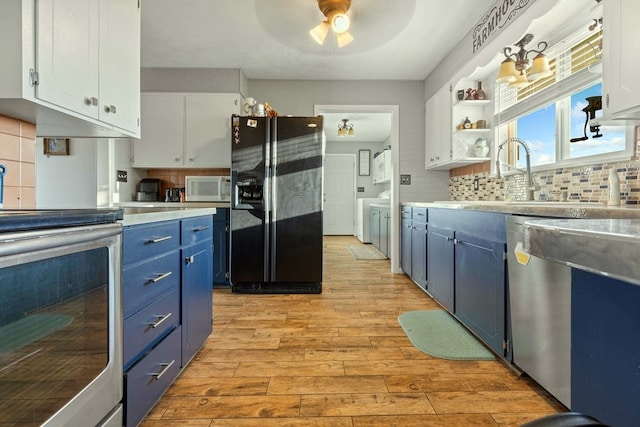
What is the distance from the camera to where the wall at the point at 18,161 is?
4.59 feet

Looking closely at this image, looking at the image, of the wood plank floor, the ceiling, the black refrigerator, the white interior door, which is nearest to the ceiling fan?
the ceiling

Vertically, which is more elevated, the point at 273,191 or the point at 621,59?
the point at 621,59

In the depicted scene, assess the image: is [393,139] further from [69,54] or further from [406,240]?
[69,54]

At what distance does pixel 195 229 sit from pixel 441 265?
1.91 meters

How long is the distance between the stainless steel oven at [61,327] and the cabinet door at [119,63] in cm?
85

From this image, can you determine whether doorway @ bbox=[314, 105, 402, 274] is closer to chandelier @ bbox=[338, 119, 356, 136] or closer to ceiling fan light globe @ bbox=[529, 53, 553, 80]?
ceiling fan light globe @ bbox=[529, 53, 553, 80]

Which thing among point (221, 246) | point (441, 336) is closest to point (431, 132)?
point (441, 336)

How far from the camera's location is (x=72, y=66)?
4.37 ft

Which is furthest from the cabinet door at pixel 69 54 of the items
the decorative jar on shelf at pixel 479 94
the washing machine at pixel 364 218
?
the washing machine at pixel 364 218

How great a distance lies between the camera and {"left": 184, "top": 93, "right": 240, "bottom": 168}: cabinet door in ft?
12.1

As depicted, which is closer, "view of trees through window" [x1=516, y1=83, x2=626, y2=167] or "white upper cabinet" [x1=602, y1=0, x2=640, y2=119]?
"white upper cabinet" [x1=602, y1=0, x2=640, y2=119]

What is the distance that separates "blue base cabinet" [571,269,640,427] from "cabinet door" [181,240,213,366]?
165 cm

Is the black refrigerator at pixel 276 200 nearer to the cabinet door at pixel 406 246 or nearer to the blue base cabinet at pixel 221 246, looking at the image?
the blue base cabinet at pixel 221 246

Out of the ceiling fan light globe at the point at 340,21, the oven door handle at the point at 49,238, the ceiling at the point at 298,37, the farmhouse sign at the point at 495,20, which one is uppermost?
the ceiling at the point at 298,37
